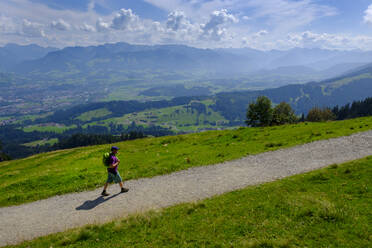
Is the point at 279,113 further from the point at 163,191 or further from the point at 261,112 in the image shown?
the point at 163,191

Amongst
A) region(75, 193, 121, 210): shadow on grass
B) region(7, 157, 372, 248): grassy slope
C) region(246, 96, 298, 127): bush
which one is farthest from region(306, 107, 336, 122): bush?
region(75, 193, 121, 210): shadow on grass

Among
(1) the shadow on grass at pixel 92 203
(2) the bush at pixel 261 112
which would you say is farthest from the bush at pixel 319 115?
(1) the shadow on grass at pixel 92 203

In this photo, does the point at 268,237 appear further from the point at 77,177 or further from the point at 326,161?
the point at 77,177

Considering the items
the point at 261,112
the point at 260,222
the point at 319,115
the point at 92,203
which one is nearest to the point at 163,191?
the point at 92,203

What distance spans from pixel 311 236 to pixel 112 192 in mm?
13414

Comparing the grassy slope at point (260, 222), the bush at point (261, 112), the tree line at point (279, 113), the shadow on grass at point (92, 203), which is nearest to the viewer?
the grassy slope at point (260, 222)

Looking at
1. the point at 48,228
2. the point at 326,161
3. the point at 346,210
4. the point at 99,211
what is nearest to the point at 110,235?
the point at 99,211

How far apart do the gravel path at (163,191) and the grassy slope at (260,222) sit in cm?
156

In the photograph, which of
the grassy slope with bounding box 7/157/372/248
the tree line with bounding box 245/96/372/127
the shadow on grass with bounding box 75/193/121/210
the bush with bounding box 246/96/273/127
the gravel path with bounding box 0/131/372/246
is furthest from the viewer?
the tree line with bounding box 245/96/372/127

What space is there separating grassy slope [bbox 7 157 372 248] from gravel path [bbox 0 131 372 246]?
1564 mm

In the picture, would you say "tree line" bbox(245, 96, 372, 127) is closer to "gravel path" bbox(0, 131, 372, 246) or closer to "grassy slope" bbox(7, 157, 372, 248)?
"gravel path" bbox(0, 131, 372, 246)

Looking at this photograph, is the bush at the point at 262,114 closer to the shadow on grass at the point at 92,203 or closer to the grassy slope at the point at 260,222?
the grassy slope at the point at 260,222

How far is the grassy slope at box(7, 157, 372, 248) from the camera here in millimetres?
8008

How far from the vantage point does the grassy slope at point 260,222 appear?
8.01 meters
